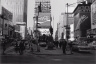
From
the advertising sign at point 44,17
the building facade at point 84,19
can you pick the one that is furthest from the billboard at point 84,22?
the advertising sign at point 44,17

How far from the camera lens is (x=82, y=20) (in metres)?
124

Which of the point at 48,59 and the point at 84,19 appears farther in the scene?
the point at 84,19

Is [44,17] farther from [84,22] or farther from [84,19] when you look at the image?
[84,22]

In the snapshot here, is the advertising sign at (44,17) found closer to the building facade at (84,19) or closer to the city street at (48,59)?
the building facade at (84,19)

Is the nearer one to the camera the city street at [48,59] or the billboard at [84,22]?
the city street at [48,59]

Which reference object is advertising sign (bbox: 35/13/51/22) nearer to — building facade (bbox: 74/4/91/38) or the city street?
building facade (bbox: 74/4/91/38)

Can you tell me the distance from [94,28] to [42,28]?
3801 centimetres

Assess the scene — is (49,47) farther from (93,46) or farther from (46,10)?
(46,10)

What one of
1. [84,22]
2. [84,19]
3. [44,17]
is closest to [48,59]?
[44,17]

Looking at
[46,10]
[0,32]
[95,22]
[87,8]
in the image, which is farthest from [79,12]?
[0,32]

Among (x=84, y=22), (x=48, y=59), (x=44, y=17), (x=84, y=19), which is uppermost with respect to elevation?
(x=44, y=17)

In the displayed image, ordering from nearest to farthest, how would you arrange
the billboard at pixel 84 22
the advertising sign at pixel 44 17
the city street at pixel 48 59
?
the city street at pixel 48 59, the advertising sign at pixel 44 17, the billboard at pixel 84 22

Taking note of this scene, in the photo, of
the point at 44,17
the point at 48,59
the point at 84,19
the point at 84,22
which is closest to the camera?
the point at 48,59

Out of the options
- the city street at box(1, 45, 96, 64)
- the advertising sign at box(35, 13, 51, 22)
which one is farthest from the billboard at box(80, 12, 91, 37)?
the city street at box(1, 45, 96, 64)
